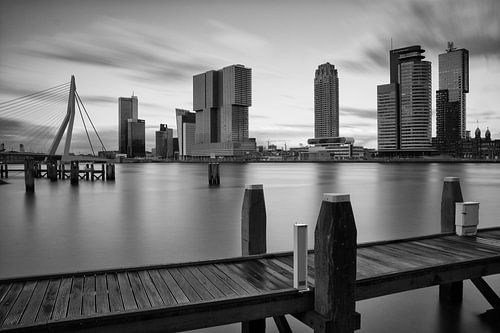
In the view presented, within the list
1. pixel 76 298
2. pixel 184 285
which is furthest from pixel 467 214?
pixel 76 298

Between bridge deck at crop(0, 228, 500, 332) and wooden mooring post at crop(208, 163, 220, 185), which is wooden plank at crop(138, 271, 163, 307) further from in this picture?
wooden mooring post at crop(208, 163, 220, 185)

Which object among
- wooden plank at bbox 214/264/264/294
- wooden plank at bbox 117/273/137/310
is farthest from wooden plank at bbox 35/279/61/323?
wooden plank at bbox 214/264/264/294

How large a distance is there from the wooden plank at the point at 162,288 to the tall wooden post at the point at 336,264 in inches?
77.2

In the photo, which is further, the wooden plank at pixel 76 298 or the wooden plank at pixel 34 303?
the wooden plank at pixel 76 298

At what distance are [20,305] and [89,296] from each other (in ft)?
2.85

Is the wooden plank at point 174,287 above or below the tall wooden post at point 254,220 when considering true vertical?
below

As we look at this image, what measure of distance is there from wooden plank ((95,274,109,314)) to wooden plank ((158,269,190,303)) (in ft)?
2.98

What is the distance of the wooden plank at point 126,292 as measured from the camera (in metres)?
5.53

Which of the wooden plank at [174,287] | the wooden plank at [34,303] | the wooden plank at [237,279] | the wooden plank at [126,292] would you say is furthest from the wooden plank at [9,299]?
the wooden plank at [237,279]

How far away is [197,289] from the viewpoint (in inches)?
243

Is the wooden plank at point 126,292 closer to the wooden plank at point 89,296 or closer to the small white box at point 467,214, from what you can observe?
the wooden plank at point 89,296

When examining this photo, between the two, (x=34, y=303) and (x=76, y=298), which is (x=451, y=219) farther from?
(x=34, y=303)

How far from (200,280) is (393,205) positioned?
30061 mm

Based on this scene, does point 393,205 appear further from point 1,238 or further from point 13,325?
point 13,325
